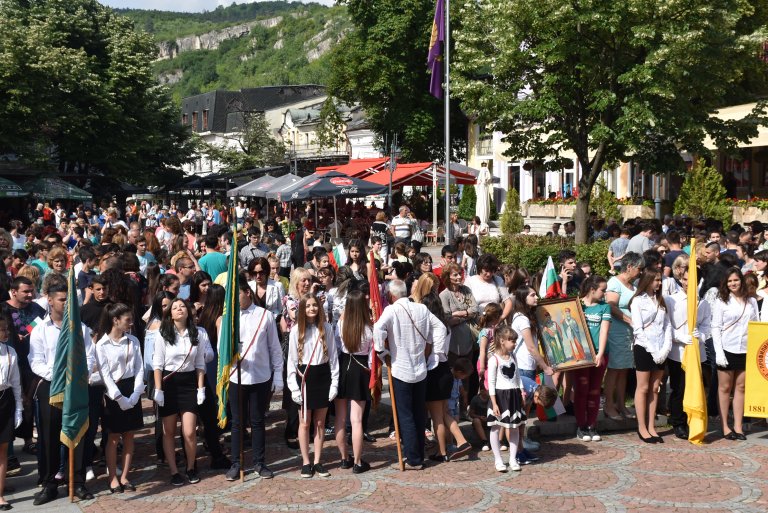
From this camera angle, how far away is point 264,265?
10000 mm

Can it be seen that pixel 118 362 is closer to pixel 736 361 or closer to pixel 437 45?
pixel 736 361

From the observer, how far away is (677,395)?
9.45 m

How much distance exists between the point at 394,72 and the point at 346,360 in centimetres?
3917

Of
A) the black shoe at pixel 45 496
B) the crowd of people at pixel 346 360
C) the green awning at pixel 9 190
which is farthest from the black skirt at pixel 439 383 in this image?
the green awning at pixel 9 190

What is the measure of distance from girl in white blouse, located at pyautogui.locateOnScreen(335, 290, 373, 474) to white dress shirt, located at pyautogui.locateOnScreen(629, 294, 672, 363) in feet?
8.81

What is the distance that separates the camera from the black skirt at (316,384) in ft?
27.1

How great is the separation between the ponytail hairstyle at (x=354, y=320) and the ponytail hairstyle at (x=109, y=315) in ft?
6.23

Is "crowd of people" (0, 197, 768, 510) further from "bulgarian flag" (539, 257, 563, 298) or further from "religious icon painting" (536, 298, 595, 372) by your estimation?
"bulgarian flag" (539, 257, 563, 298)

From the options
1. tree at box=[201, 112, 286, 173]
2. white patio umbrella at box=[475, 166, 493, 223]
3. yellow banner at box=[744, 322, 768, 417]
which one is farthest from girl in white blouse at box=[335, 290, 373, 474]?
tree at box=[201, 112, 286, 173]

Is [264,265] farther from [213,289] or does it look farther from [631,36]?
[631,36]

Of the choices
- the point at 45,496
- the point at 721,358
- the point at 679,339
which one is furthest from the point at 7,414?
the point at 721,358

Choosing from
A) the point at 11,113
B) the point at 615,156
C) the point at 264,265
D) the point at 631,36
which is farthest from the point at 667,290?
the point at 11,113

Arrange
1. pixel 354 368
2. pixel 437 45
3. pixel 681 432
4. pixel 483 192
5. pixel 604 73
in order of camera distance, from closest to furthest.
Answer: pixel 354 368 < pixel 681 432 < pixel 604 73 < pixel 437 45 < pixel 483 192

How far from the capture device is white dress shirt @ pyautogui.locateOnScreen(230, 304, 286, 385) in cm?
820
